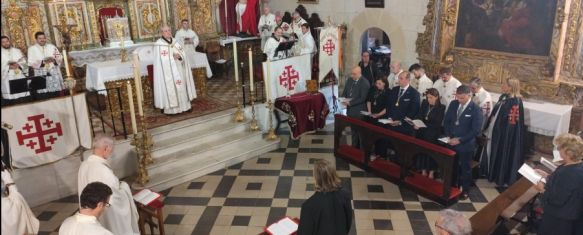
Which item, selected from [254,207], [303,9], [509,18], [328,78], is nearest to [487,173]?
[509,18]

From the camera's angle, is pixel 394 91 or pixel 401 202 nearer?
pixel 401 202

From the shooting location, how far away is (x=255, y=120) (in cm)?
865

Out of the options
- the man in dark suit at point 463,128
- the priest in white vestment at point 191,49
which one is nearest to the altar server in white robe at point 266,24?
the priest in white vestment at point 191,49

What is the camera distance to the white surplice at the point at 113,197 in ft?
14.2

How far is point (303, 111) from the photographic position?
891 cm

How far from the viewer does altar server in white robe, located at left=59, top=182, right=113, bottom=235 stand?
10.8ft

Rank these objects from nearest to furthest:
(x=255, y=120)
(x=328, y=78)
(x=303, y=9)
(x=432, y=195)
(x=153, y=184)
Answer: (x=432, y=195) → (x=153, y=184) → (x=255, y=120) → (x=328, y=78) → (x=303, y=9)

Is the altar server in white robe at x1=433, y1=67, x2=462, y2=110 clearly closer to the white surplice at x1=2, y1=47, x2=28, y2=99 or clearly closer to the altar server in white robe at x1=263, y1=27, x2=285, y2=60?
the altar server in white robe at x1=263, y1=27, x2=285, y2=60

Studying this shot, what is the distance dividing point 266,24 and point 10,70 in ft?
22.1

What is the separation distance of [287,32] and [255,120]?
384 centimetres

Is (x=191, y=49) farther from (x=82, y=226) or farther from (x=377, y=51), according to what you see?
(x=82, y=226)

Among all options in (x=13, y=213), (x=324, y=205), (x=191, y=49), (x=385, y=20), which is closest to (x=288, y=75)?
(x=191, y=49)

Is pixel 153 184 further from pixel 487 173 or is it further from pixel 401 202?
pixel 487 173

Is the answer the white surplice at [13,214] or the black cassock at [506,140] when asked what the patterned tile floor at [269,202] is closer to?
the black cassock at [506,140]
